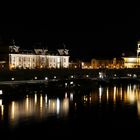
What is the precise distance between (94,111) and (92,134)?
6929 millimetres

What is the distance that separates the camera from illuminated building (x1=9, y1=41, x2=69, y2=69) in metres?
61.5

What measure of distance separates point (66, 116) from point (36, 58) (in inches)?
1610

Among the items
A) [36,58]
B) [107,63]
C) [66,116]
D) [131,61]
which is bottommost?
[66,116]

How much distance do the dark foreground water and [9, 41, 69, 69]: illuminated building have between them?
85.6 feet

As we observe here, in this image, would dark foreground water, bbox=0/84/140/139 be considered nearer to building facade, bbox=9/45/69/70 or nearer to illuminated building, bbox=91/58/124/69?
building facade, bbox=9/45/69/70

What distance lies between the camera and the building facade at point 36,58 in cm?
6154

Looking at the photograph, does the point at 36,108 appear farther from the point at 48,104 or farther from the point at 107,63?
the point at 107,63

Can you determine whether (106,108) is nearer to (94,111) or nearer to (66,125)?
(94,111)

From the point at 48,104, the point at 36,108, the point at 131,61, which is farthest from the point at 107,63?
the point at 36,108

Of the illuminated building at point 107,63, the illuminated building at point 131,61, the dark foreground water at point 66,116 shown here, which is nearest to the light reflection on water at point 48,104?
the dark foreground water at point 66,116

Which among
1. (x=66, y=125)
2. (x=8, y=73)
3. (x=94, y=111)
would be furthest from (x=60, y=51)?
(x=66, y=125)

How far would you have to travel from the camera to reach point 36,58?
65.8 m

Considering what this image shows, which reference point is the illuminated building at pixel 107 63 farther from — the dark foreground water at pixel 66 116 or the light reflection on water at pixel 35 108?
the light reflection on water at pixel 35 108

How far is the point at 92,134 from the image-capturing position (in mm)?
20906
